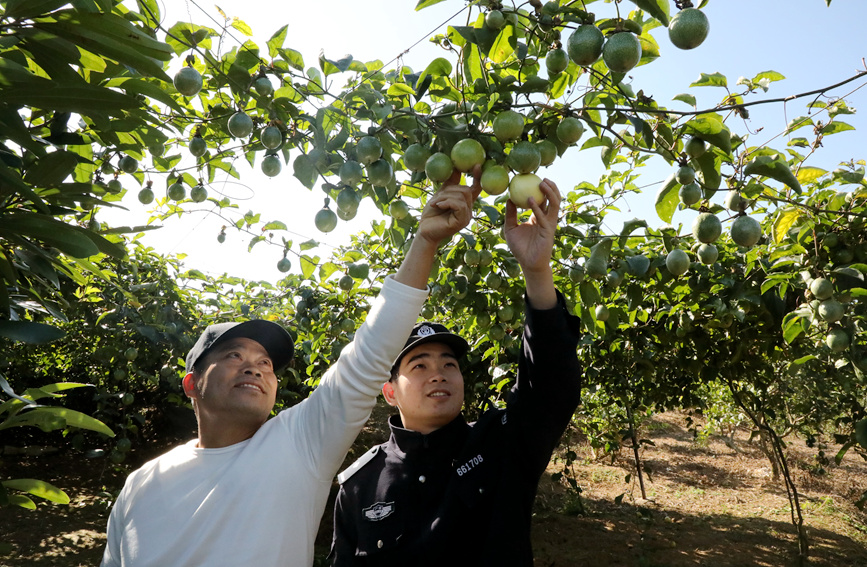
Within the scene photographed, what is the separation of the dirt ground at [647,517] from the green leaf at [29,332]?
16.0 feet

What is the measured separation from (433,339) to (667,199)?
0.83m

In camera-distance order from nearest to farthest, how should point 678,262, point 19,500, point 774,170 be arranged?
point 774,170
point 19,500
point 678,262

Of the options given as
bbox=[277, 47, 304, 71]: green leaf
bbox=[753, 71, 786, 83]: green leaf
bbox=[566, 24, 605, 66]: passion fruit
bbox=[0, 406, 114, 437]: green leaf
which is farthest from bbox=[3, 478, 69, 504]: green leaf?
bbox=[753, 71, 786, 83]: green leaf

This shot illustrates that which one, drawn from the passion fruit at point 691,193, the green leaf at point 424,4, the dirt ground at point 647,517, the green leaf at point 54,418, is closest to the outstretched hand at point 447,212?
the green leaf at point 424,4

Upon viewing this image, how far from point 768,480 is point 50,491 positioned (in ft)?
38.6

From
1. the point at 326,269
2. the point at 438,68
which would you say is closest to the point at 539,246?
the point at 438,68

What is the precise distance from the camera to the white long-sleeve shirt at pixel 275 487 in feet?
4.41

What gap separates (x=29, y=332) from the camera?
1.34m

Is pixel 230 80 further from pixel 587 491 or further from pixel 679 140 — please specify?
pixel 587 491

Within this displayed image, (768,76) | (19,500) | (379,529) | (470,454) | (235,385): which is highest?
(768,76)

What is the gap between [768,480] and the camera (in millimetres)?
10562

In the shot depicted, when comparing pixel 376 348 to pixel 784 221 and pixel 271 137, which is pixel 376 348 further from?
pixel 784 221

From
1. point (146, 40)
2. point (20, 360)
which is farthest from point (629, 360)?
point (20, 360)

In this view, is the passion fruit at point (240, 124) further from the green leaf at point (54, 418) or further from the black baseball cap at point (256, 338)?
the green leaf at point (54, 418)
